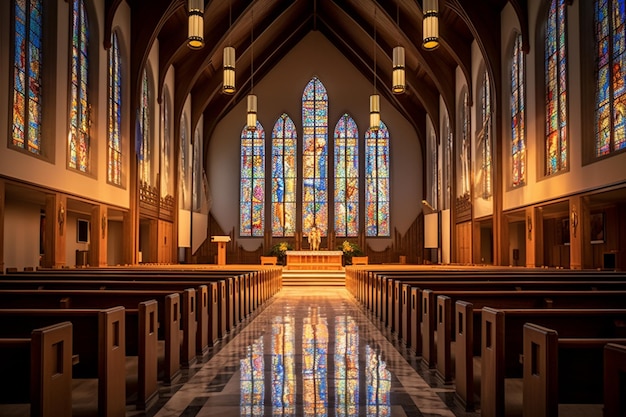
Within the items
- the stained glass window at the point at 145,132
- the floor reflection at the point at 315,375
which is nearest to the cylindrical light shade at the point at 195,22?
the stained glass window at the point at 145,132

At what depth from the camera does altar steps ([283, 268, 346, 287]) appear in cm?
1816

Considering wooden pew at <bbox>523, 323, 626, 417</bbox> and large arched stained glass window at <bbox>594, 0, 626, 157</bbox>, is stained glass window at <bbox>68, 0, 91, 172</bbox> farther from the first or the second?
wooden pew at <bbox>523, 323, 626, 417</bbox>

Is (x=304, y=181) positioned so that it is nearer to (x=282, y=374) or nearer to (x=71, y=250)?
(x=71, y=250)

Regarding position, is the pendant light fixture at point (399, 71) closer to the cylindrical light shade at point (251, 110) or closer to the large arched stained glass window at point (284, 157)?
the cylindrical light shade at point (251, 110)

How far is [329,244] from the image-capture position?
26.3 m

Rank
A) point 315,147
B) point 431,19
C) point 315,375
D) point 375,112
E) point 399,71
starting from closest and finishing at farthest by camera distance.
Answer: point 315,375
point 431,19
point 399,71
point 375,112
point 315,147

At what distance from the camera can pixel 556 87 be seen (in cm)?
1366

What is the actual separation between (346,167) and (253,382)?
23.0 metres

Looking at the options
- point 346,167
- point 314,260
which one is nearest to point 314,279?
point 314,260

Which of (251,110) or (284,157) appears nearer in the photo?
(251,110)

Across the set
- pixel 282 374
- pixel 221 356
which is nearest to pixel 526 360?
pixel 282 374

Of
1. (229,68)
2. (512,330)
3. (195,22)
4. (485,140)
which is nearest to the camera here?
(512,330)

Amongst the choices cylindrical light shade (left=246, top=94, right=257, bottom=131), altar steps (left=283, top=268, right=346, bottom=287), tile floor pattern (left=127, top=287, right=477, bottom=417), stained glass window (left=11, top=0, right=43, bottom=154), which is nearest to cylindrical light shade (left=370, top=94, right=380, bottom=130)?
cylindrical light shade (left=246, top=94, right=257, bottom=131)

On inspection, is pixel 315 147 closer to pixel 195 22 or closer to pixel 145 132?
pixel 145 132
